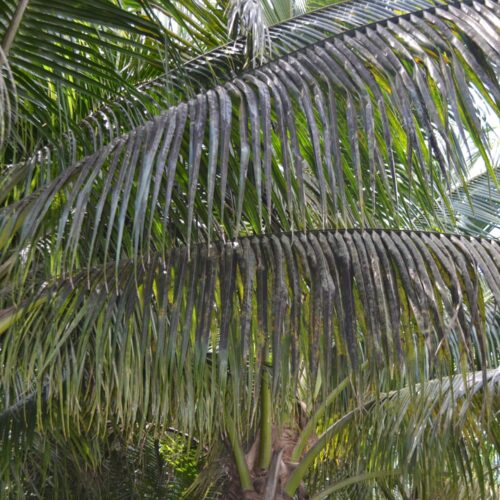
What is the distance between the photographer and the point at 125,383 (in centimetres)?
235

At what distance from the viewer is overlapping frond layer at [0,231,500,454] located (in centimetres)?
215

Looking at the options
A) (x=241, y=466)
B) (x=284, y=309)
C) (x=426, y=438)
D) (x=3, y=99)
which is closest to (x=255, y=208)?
(x=284, y=309)

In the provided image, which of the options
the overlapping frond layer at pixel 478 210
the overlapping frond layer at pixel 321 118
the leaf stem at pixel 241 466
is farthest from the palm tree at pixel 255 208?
the overlapping frond layer at pixel 478 210

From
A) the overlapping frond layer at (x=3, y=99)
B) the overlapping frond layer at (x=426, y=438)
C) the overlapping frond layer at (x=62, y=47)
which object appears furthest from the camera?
the overlapping frond layer at (x=426, y=438)

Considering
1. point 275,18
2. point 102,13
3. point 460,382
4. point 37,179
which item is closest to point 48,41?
point 102,13

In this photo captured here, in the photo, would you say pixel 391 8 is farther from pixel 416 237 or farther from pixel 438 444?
pixel 438 444

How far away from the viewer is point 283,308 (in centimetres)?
214

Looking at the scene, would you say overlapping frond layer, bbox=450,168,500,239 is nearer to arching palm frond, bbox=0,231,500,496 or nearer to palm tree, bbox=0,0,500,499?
palm tree, bbox=0,0,500,499

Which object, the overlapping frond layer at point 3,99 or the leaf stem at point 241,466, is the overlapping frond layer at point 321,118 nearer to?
the overlapping frond layer at point 3,99

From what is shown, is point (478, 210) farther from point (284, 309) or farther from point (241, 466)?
point (284, 309)

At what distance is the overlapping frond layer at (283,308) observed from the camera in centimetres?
215

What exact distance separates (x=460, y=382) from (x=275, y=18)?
1.71 m

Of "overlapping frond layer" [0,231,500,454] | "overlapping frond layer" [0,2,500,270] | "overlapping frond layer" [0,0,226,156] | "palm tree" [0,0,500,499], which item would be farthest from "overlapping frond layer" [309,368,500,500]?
"overlapping frond layer" [0,0,226,156]

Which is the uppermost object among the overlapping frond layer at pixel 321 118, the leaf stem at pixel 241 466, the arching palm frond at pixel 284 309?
the overlapping frond layer at pixel 321 118
